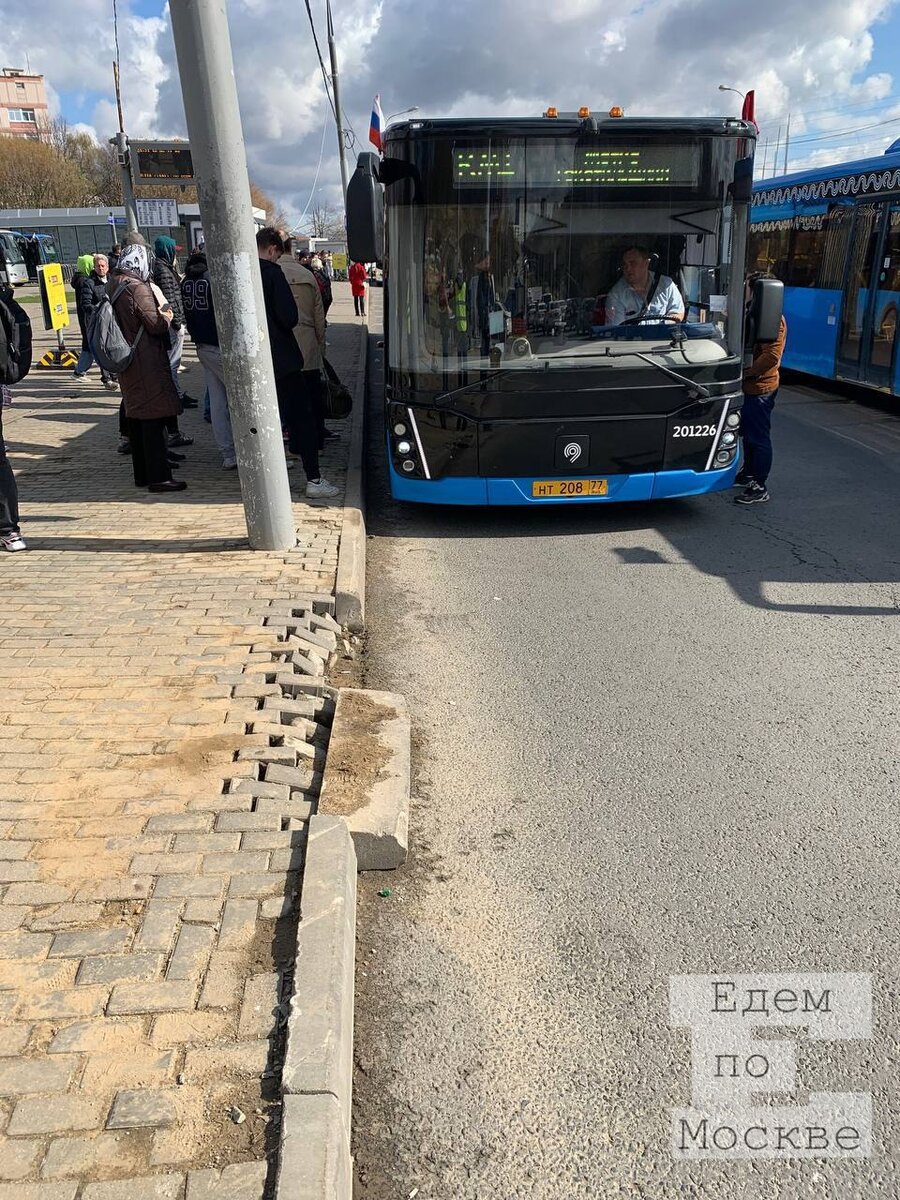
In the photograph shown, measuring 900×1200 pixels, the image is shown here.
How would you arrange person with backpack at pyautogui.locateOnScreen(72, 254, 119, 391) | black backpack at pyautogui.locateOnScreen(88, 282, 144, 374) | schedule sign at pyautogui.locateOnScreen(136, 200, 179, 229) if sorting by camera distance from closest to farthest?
black backpack at pyautogui.locateOnScreen(88, 282, 144, 374)
person with backpack at pyautogui.locateOnScreen(72, 254, 119, 391)
schedule sign at pyautogui.locateOnScreen(136, 200, 179, 229)

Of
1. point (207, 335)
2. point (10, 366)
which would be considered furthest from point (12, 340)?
point (207, 335)

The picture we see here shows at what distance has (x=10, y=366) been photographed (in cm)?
653

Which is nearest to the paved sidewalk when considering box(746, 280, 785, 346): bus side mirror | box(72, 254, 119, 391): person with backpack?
box(746, 280, 785, 346): bus side mirror

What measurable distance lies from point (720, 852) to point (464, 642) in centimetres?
242

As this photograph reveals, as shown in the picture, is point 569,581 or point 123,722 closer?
point 123,722

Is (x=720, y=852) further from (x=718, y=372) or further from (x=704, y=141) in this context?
(x=704, y=141)

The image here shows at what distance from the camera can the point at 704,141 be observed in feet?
23.1

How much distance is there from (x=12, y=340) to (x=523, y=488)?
12.5ft

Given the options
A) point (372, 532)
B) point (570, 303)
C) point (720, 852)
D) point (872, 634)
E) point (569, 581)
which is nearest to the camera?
point (720, 852)

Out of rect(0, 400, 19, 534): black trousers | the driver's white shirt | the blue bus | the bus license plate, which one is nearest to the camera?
rect(0, 400, 19, 534): black trousers

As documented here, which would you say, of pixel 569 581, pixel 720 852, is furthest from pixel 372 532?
pixel 720 852

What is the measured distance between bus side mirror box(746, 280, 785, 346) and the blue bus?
19.5ft

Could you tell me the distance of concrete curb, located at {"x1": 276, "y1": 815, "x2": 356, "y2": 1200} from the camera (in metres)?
2.14

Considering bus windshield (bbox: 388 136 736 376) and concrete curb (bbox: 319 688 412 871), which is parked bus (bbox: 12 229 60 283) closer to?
bus windshield (bbox: 388 136 736 376)
